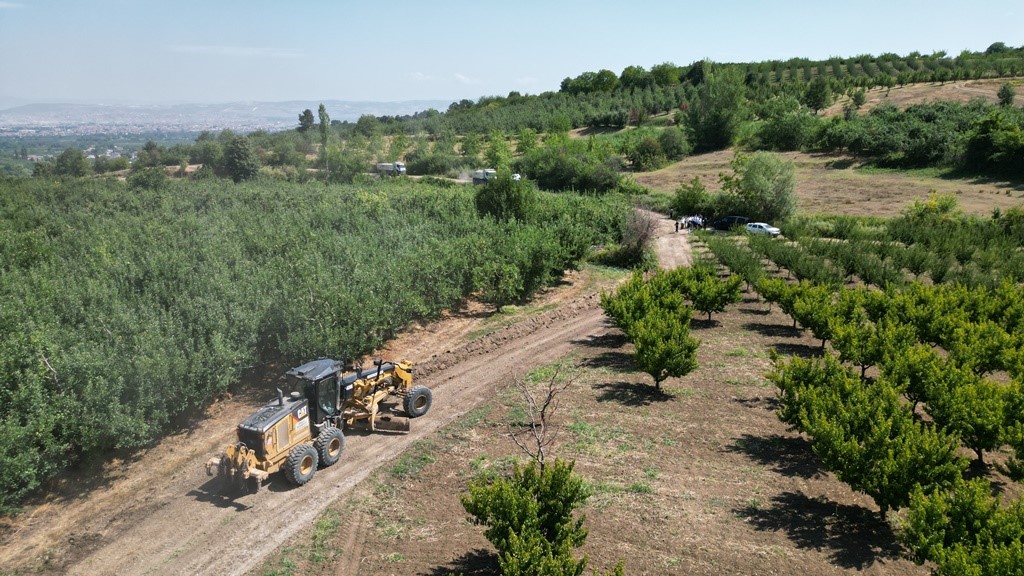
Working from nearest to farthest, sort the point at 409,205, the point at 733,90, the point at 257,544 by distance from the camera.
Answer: the point at 257,544 < the point at 409,205 < the point at 733,90

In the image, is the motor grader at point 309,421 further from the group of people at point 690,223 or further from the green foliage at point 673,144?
the green foliage at point 673,144

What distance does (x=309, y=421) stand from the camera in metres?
12.8

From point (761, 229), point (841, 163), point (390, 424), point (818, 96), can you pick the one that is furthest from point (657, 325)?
point (818, 96)

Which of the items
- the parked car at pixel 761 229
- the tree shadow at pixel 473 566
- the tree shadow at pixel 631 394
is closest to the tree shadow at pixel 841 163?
the parked car at pixel 761 229

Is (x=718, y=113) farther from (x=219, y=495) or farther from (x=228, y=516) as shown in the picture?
(x=228, y=516)

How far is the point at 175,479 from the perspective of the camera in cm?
1286

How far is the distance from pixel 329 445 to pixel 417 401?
2.99 meters

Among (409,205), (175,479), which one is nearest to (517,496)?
(175,479)

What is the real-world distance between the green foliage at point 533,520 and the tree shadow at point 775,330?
1506cm

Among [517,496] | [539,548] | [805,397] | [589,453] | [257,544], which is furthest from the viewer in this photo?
[589,453]

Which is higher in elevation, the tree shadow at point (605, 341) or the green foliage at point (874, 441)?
the green foliage at point (874, 441)

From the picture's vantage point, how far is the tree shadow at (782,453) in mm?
12695

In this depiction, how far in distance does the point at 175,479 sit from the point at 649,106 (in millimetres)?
96634

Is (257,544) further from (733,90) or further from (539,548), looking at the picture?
(733,90)
